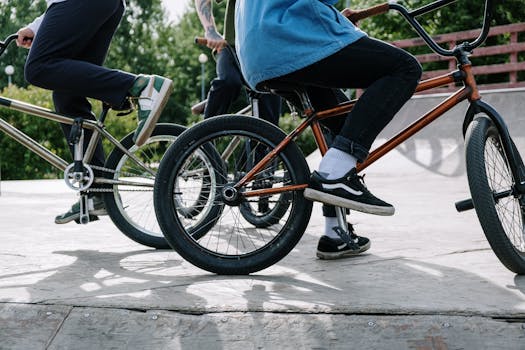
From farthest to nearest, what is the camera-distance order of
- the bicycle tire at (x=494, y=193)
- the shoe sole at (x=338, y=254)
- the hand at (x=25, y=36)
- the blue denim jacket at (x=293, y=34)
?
the hand at (x=25, y=36)
the shoe sole at (x=338, y=254)
the blue denim jacket at (x=293, y=34)
the bicycle tire at (x=494, y=193)

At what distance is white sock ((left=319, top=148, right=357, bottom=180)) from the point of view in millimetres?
3262

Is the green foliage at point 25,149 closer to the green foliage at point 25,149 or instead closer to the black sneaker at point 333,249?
the green foliage at point 25,149

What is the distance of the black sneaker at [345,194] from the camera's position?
323cm

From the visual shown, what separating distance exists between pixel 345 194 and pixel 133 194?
1.55 metres

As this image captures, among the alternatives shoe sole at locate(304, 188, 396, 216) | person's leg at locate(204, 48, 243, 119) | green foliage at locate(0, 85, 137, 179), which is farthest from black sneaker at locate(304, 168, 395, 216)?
green foliage at locate(0, 85, 137, 179)

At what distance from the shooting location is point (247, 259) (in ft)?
11.1

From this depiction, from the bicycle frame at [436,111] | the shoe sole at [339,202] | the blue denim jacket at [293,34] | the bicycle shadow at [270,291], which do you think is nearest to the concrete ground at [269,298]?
the bicycle shadow at [270,291]

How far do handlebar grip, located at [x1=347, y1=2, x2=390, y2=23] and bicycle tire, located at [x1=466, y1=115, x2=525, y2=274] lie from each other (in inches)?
26.4

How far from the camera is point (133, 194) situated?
14.5ft

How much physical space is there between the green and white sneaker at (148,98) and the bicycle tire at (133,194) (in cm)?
26

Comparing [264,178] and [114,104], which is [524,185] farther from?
[114,104]

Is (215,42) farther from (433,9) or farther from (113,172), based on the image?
(433,9)

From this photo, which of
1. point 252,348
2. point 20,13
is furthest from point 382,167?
point 20,13

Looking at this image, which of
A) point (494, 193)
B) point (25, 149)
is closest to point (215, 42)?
point (494, 193)
